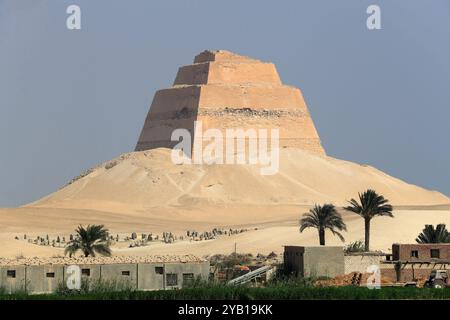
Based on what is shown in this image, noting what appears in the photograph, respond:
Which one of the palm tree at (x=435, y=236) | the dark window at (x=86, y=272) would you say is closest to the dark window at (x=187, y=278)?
the dark window at (x=86, y=272)

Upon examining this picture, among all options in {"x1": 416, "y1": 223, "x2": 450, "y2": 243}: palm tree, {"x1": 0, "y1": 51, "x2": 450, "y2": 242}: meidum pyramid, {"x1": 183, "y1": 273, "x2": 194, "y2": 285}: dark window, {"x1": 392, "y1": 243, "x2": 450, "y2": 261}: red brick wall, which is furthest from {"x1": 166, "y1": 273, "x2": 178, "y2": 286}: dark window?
{"x1": 0, "y1": 51, "x2": 450, "y2": 242}: meidum pyramid

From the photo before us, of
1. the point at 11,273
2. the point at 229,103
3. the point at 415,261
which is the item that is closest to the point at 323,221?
the point at 415,261

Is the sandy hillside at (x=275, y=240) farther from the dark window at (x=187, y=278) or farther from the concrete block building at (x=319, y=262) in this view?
the dark window at (x=187, y=278)

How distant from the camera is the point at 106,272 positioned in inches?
2336

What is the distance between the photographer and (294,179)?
484ft

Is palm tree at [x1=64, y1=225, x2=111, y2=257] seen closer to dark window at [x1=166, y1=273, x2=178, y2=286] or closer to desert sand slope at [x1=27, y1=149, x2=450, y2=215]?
dark window at [x1=166, y1=273, x2=178, y2=286]

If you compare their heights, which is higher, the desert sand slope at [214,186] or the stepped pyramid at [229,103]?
the stepped pyramid at [229,103]

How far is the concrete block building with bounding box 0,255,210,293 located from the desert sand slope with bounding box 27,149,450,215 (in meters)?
71.1

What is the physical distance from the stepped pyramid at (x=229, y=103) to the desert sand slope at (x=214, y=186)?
5.27m

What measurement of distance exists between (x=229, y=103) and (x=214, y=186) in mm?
17831

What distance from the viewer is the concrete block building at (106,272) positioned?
58219 millimetres
